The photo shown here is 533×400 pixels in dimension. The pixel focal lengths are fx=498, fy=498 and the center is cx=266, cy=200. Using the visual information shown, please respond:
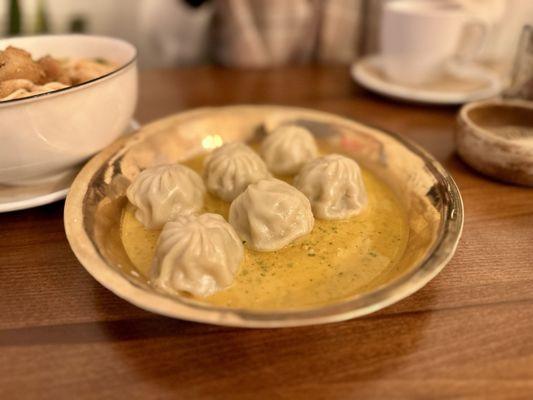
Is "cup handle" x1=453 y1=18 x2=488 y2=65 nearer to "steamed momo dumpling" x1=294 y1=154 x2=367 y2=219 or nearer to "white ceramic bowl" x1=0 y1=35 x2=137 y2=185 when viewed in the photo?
"steamed momo dumpling" x1=294 y1=154 x2=367 y2=219

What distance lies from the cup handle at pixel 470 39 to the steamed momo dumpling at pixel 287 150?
2.43ft

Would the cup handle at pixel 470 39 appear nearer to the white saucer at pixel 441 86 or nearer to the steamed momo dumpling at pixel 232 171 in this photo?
the white saucer at pixel 441 86

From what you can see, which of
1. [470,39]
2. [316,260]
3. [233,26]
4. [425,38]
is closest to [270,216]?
[316,260]

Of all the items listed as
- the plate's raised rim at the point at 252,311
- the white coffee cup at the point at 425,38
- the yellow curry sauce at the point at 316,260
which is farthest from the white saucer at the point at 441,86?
the plate's raised rim at the point at 252,311

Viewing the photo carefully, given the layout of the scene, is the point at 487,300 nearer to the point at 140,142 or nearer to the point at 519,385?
the point at 519,385

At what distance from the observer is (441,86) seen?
1671 mm

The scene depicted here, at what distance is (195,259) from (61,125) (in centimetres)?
39

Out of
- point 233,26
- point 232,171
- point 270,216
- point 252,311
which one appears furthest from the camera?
point 233,26

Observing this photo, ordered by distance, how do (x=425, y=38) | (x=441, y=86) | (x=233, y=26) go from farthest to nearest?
(x=233, y=26), (x=441, y=86), (x=425, y=38)

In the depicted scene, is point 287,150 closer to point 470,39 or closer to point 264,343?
point 264,343

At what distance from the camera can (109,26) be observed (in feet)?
7.37

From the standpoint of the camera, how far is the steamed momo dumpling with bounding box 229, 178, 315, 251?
90 cm

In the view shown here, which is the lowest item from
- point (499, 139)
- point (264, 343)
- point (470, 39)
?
point (264, 343)

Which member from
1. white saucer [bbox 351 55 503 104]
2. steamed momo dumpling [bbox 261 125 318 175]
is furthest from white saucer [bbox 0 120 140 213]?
white saucer [bbox 351 55 503 104]
